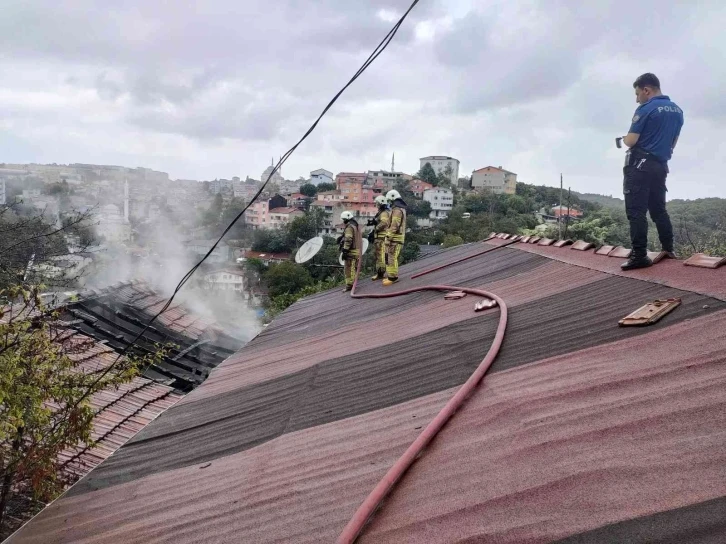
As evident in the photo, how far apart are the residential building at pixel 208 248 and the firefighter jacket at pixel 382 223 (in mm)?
25894

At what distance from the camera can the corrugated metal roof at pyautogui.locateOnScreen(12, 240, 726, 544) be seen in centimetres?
183

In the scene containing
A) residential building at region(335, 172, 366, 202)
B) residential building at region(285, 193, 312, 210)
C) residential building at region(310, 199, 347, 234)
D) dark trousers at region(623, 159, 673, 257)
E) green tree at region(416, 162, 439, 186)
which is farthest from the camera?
green tree at region(416, 162, 439, 186)

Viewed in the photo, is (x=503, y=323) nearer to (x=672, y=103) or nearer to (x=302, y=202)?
(x=672, y=103)

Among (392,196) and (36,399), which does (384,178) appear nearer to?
(392,196)

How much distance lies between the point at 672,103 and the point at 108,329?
870cm

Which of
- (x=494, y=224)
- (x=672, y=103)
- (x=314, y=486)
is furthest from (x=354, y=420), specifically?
(x=494, y=224)

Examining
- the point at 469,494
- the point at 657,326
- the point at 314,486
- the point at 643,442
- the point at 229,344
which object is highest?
the point at 657,326

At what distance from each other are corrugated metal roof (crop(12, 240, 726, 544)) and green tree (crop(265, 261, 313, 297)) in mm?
25445

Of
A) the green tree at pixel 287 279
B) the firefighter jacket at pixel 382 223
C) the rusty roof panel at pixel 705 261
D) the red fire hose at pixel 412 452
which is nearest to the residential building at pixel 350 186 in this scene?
the green tree at pixel 287 279

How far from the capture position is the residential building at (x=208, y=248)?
36341 millimetres

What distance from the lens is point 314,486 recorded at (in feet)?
8.20

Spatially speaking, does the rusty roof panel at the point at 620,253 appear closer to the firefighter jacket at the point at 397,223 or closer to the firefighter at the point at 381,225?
the firefighter jacket at the point at 397,223

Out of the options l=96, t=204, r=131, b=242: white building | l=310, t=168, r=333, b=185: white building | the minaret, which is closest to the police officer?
l=96, t=204, r=131, b=242: white building

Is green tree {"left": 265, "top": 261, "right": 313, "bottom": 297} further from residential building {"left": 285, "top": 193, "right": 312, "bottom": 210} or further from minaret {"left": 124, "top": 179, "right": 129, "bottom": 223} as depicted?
residential building {"left": 285, "top": 193, "right": 312, "bottom": 210}
